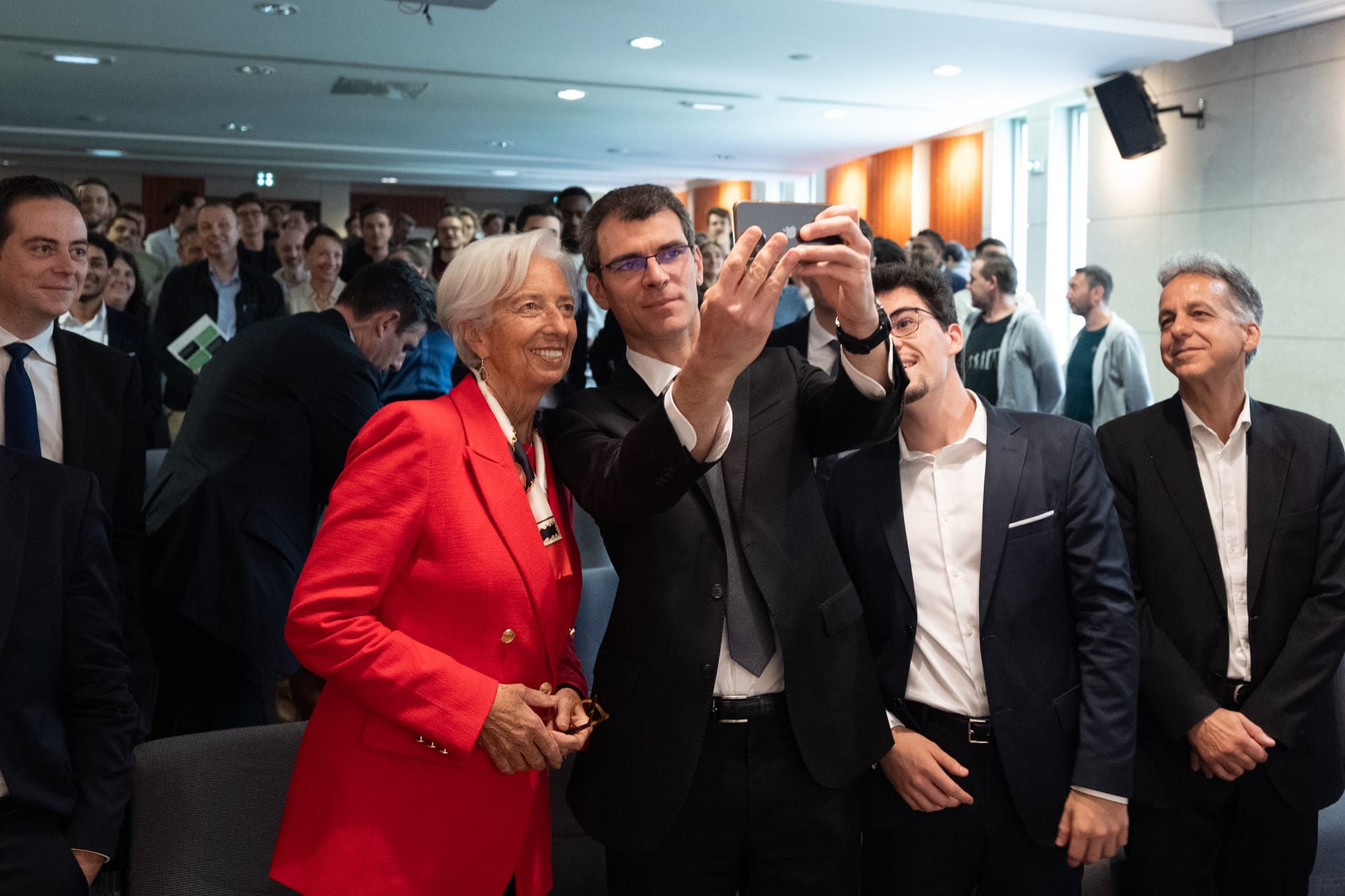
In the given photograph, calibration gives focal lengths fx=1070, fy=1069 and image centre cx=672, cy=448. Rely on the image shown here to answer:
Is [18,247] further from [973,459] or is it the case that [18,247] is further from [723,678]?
[973,459]

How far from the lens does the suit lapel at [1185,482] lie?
6.93ft

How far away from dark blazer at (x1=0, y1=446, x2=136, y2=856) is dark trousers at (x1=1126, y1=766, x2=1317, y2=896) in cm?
193

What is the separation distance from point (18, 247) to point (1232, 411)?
2662 mm

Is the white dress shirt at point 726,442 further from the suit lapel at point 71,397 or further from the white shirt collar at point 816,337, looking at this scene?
the white shirt collar at point 816,337

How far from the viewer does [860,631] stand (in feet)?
5.70

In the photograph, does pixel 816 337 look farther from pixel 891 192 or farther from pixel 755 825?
pixel 891 192

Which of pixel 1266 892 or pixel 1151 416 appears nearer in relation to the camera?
pixel 1266 892

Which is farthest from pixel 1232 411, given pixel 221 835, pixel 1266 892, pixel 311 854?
pixel 221 835

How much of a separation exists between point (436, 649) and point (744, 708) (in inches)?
18.6

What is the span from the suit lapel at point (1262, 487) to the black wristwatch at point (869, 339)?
1.05m

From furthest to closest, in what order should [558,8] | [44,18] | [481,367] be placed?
[44,18] → [558,8] → [481,367]

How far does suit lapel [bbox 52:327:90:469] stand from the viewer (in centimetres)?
242

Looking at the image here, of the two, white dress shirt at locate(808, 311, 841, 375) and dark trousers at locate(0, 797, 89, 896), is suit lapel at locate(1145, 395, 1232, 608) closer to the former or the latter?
white dress shirt at locate(808, 311, 841, 375)

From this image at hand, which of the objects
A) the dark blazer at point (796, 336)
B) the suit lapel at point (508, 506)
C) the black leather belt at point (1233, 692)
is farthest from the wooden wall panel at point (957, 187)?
the suit lapel at point (508, 506)
